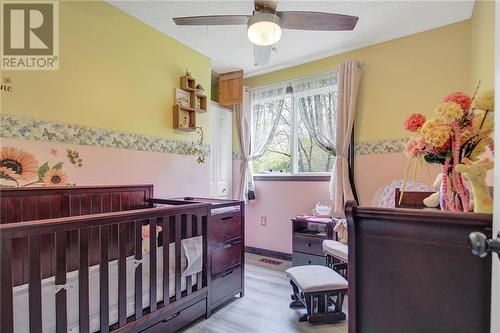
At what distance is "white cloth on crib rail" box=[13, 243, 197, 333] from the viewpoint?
122 centimetres

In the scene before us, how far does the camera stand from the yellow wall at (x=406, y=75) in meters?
2.44

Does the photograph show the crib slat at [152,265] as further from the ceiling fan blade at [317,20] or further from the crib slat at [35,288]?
the ceiling fan blade at [317,20]

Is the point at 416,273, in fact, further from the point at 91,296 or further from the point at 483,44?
the point at 483,44

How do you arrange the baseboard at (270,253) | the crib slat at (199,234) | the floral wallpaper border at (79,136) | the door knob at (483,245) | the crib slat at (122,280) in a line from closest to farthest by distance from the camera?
the door knob at (483,245), the crib slat at (122,280), the floral wallpaper border at (79,136), the crib slat at (199,234), the baseboard at (270,253)

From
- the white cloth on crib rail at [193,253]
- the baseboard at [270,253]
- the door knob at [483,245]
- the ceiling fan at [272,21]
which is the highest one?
the ceiling fan at [272,21]

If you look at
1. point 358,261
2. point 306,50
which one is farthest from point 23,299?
point 306,50

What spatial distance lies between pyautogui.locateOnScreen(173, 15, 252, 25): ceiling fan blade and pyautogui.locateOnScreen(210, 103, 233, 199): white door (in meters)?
1.68

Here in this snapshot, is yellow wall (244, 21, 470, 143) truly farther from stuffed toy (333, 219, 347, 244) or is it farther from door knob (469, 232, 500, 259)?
door knob (469, 232, 500, 259)

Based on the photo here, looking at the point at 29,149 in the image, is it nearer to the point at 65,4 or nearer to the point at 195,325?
the point at 65,4

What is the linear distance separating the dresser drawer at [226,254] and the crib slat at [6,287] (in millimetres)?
1229

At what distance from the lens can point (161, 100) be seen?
2.69 metres

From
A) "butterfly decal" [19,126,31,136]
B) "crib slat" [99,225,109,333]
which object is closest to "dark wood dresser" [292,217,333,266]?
"crib slat" [99,225,109,333]

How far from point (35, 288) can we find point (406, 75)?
10.3 ft

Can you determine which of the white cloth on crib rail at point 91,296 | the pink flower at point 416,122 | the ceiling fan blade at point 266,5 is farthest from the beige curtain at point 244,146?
the pink flower at point 416,122
